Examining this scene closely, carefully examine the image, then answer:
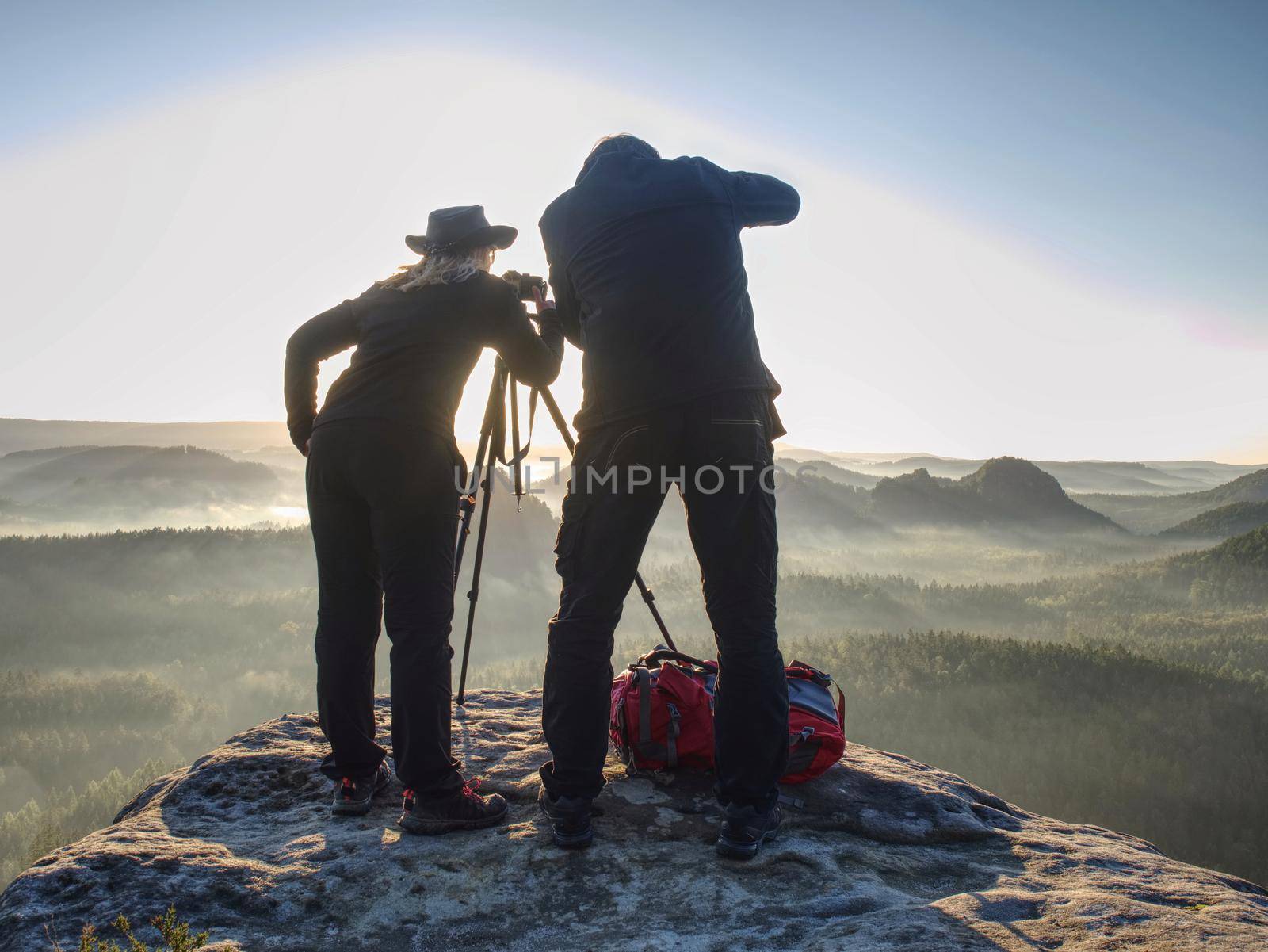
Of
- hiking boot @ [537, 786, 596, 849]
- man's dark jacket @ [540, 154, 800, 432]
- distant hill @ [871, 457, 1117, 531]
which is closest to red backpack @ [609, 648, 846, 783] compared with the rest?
hiking boot @ [537, 786, 596, 849]

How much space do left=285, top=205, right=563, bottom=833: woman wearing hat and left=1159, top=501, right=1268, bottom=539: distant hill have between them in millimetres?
44546

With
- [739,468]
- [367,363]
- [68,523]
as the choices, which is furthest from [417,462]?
[68,523]

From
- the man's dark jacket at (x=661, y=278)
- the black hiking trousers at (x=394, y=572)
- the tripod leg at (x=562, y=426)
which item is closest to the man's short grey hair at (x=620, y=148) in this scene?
the man's dark jacket at (x=661, y=278)

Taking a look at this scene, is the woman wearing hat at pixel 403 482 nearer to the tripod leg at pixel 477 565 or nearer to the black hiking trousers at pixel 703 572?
the black hiking trousers at pixel 703 572

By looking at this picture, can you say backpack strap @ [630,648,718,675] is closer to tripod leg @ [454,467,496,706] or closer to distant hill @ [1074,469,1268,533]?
tripod leg @ [454,467,496,706]

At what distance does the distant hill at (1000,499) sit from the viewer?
52500 mm

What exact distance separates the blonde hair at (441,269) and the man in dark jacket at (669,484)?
727 millimetres

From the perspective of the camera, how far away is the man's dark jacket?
10.5 feet

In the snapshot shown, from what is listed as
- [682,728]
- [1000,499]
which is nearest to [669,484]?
[682,728]

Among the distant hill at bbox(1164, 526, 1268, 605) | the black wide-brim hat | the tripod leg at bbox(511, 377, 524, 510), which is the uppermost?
the black wide-brim hat

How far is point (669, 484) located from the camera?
3.31 metres

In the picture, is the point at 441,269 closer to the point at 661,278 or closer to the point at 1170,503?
the point at 661,278

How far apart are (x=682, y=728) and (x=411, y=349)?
249 cm

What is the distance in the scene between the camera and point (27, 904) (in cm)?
247
